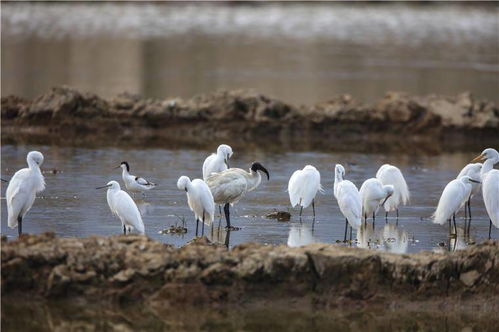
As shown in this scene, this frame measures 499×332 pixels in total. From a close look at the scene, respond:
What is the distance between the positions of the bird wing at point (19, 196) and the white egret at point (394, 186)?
5327 millimetres

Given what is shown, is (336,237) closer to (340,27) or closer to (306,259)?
(306,259)

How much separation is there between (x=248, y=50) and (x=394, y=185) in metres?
32.9

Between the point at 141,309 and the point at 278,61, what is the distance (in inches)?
1331

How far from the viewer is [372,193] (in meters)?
14.5

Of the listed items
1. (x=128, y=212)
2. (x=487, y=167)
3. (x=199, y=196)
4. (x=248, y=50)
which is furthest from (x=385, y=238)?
(x=248, y=50)

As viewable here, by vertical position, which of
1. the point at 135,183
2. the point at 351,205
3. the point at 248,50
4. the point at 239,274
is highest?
the point at 248,50

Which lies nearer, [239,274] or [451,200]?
[239,274]

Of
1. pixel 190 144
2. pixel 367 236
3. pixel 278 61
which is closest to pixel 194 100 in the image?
pixel 190 144

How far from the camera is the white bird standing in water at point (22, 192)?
1264cm

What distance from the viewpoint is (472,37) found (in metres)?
56.5

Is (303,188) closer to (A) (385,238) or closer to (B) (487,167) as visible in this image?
(A) (385,238)

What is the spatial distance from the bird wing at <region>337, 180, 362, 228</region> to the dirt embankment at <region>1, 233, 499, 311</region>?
230 centimetres

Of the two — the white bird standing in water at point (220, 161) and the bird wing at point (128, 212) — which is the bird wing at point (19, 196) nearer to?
the bird wing at point (128, 212)

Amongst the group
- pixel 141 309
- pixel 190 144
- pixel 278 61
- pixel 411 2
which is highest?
pixel 411 2
